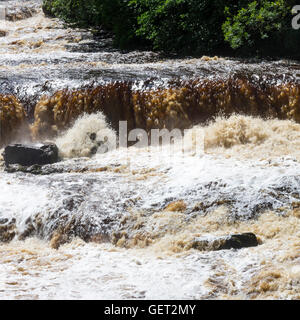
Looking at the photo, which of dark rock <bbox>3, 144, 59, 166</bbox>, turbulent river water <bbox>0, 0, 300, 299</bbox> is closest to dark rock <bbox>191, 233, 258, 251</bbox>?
turbulent river water <bbox>0, 0, 300, 299</bbox>

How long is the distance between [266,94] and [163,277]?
494 cm

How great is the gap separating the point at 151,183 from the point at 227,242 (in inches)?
65.9

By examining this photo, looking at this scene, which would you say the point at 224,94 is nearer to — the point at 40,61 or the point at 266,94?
the point at 266,94

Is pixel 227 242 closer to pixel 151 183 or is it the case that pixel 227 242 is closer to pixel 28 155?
pixel 151 183

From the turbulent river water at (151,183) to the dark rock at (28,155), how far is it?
22 cm

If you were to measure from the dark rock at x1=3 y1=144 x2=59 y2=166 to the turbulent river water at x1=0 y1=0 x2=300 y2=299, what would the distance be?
0.73 ft

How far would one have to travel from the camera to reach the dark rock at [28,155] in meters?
7.65

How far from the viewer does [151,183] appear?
21.2ft

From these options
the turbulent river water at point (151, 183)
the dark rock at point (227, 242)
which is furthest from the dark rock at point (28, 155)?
the dark rock at point (227, 242)

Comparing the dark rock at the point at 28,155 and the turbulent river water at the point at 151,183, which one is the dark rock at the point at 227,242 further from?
the dark rock at the point at 28,155

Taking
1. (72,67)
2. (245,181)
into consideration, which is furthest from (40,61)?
(245,181)
